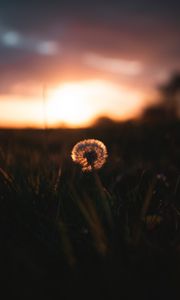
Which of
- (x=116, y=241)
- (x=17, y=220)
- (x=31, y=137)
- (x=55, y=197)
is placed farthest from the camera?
(x=31, y=137)

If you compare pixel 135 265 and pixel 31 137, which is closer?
pixel 135 265

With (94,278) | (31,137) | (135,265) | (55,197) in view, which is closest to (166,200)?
(55,197)

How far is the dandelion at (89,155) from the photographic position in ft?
8.02

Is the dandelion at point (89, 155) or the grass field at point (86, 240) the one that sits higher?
the dandelion at point (89, 155)

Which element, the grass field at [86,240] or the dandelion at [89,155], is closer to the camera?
the grass field at [86,240]

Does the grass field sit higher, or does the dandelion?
the dandelion

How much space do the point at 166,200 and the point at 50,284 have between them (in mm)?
1155

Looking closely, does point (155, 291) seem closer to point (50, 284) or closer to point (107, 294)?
point (107, 294)

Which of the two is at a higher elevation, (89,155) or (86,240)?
(89,155)

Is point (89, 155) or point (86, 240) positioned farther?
point (89, 155)

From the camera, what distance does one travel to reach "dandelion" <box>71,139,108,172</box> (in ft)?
8.02

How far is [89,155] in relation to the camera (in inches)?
97.6

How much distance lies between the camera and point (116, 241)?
5.44 feet

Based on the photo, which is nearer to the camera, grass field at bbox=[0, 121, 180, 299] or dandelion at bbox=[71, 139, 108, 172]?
grass field at bbox=[0, 121, 180, 299]
